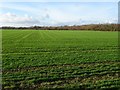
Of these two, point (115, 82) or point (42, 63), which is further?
point (42, 63)

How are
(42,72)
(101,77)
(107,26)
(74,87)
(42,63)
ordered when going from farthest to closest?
(107,26), (42,63), (42,72), (101,77), (74,87)

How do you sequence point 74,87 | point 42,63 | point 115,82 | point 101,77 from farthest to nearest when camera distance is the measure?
point 42,63 → point 101,77 → point 115,82 → point 74,87

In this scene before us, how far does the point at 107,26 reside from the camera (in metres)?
110

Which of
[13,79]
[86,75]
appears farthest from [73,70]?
[13,79]

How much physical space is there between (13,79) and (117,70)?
6.35 meters

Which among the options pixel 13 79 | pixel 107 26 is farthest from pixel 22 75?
pixel 107 26

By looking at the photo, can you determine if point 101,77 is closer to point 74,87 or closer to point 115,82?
point 115,82

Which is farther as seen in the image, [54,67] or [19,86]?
[54,67]

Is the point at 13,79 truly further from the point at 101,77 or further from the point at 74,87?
the point at 101,77

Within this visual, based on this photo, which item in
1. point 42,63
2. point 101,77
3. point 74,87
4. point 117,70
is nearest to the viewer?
point 74,87

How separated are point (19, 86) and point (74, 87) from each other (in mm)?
2506

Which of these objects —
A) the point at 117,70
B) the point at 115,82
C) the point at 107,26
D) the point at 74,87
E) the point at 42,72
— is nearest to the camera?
the point at 74,87

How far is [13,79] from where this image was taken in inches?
498

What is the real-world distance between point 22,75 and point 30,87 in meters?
2.20
